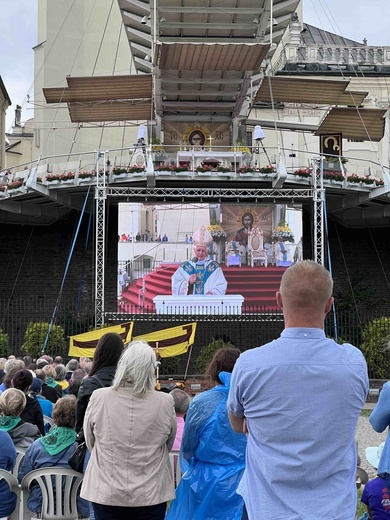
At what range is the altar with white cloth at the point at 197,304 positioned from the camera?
→ 25734mm

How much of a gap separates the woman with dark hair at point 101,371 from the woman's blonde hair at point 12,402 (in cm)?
85

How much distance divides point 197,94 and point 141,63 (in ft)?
12.7

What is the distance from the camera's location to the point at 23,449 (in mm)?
6965

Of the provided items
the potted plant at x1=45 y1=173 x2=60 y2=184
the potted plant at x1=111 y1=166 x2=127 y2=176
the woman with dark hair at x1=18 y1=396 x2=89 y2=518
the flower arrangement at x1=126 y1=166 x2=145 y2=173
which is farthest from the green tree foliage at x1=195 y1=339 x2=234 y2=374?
the woman with dark hair at x1=18 y1=396 x2=89 y2=518

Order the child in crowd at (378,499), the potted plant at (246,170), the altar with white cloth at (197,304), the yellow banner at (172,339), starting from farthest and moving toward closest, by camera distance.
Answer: the potted plant at (246,170) < the altar with white cloth at (197,304) < the yellow banner at (172,339) < the child in crowd at (378,499)

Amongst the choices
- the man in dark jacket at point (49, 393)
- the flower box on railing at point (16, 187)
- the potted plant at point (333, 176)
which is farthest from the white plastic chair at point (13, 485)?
the flower box on railing at point (16, 187)

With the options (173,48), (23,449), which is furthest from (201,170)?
(23,449)

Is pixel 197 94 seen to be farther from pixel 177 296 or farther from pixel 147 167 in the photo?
pixel 177 296

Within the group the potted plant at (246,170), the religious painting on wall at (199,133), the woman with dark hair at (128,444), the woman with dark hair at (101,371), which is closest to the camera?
the woman with dark hair at (128,444)

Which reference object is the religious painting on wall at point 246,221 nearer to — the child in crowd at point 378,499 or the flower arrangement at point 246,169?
Result: the flower arrangement at point 246,169

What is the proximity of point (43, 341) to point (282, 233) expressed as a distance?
8.31 m

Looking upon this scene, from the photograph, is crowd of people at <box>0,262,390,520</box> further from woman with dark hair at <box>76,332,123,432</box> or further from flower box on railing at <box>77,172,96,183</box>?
flower box on railing at <box>77,172,96,183</box>

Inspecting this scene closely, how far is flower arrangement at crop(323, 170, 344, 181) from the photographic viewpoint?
26.7 meters

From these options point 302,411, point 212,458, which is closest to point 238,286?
point 212,458
